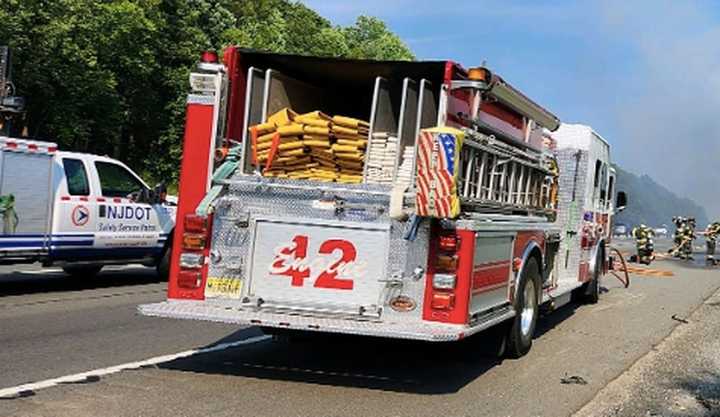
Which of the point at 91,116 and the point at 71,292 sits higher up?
the point at 91,116

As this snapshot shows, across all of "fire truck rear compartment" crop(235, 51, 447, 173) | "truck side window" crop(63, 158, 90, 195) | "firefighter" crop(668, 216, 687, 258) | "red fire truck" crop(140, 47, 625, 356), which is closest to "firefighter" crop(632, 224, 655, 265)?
"firefighter" crop(668, 216, 687, 258)

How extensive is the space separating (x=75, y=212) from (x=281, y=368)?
5.75m

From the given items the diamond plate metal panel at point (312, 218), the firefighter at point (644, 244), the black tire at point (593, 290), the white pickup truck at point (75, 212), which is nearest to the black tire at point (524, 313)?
the diamond plate metal panel at point (312, 218)

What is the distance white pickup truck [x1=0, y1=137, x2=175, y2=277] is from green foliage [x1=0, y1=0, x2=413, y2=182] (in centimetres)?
1918

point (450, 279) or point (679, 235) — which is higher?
point (679, 235)

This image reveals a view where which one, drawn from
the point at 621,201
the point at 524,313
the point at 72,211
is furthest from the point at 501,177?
the point at 621,201

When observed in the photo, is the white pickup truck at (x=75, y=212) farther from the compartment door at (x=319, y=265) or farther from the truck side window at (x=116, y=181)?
the compartment door at (x=319, y=265)

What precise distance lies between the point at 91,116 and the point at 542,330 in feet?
94.0

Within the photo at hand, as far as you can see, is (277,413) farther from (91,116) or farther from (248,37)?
(248,37)

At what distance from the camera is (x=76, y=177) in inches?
476

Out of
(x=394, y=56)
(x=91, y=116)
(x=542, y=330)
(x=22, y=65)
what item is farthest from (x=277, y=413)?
(x=394, y=56)

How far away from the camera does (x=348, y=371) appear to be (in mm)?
7539

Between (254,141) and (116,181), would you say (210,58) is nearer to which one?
(254,141)

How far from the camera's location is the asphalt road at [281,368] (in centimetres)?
618
